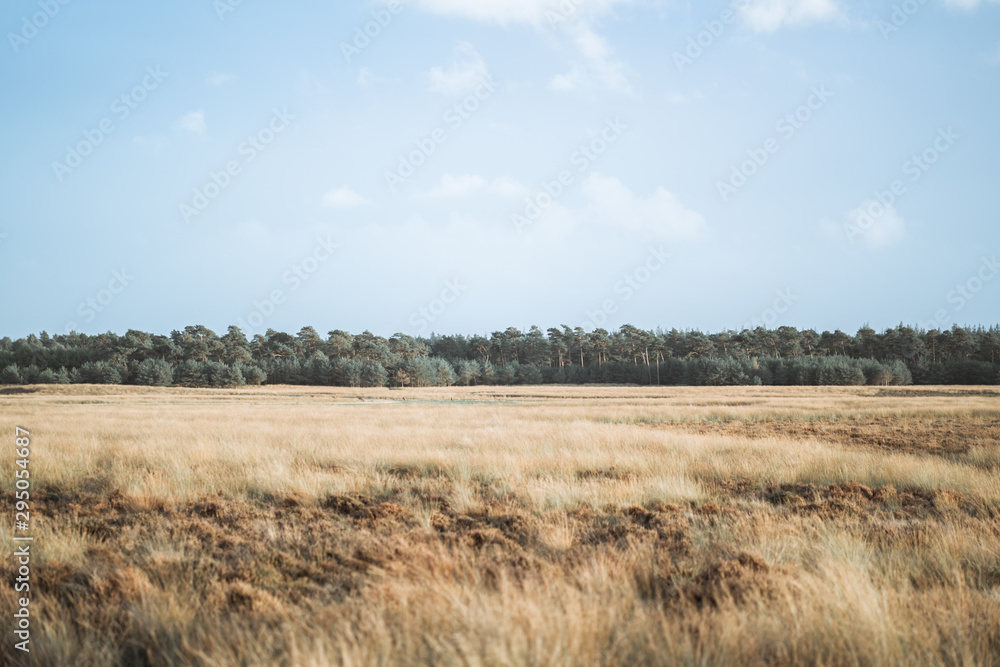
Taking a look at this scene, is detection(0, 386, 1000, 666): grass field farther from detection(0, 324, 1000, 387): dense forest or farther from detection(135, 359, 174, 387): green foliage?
detection(135, 359, 174, 387): green foliage

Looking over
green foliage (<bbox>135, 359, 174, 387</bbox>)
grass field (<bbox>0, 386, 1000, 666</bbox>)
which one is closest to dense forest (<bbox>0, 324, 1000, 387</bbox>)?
green foliage (<bbox>135, 359, 174, 387</bbox>)

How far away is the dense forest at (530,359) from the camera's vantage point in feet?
290

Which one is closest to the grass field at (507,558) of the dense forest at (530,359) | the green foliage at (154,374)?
the dense forest at (530,359)

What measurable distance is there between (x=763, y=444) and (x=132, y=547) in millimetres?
12943

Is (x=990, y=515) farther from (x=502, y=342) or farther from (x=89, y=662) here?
(x=502, y=342)

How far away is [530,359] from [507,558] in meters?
138

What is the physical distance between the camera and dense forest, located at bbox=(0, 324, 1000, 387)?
88.2 metres

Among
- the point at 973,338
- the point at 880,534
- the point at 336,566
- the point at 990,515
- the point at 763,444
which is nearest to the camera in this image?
the point at 336,566

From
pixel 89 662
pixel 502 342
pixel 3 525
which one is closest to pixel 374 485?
pixel 3 525

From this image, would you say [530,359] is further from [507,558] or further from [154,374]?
[507,558]

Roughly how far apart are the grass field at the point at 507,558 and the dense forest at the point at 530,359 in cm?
8675

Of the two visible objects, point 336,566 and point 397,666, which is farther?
point 336,566

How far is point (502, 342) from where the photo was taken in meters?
144

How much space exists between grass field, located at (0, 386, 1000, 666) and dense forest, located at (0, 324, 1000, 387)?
285 ft
